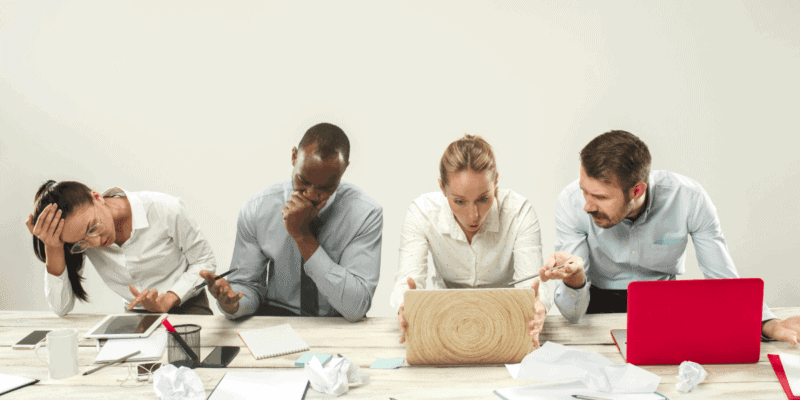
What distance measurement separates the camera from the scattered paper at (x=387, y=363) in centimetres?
123

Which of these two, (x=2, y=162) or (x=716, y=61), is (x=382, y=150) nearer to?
(x=716, y=61)

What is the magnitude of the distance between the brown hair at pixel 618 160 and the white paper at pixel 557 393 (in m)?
0.74

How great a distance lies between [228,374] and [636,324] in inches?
37.0

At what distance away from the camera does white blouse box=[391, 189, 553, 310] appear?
1725 millimetres

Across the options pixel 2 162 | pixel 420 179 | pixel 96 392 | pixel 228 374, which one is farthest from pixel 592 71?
pixel 2 162

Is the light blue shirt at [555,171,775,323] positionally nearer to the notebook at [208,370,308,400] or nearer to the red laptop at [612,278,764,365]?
the red laptop at [612,278,764,365]

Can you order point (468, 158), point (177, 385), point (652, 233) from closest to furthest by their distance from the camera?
point (177, 385) < point (468, 158) < point (652, 233)

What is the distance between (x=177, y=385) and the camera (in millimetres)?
1073

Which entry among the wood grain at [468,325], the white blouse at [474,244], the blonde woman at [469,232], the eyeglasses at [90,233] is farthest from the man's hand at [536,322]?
the eyeglasses at [90,233]

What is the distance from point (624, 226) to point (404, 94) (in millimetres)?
1353

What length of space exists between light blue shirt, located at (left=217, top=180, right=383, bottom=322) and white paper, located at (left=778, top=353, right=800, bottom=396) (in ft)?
3.54

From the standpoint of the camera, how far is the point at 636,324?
1194 millimetres

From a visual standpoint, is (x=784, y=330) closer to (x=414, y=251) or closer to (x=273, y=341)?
(x=414, y=251)

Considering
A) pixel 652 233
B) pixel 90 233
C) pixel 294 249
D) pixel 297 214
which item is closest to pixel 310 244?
pixel 297 214
